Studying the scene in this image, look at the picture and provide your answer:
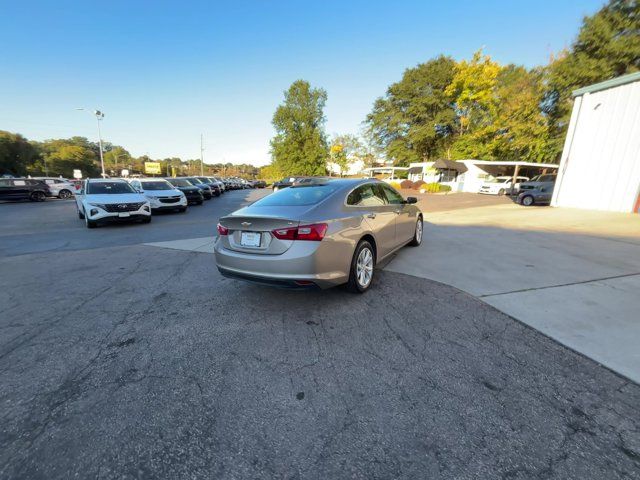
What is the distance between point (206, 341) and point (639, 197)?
1621 centimetres

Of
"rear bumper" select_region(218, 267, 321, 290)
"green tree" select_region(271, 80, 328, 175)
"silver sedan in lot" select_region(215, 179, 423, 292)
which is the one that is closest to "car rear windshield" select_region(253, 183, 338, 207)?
"silver sedan in lot" select_region(215, 179, 423, 292)

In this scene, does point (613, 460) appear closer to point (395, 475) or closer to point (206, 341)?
point (395, 475)

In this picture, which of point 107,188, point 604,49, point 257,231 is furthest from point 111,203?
point 604,49

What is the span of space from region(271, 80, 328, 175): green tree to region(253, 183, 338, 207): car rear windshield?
4838 centimetres

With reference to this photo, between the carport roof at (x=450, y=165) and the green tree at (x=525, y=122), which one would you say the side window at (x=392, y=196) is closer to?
the carport roof at (x=450, y=165)

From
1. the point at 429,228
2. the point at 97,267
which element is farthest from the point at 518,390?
the point at 429,228

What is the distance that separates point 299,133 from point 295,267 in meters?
52.6

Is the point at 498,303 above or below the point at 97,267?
above

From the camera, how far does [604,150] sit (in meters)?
12.3

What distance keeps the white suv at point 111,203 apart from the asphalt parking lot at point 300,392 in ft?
20.0

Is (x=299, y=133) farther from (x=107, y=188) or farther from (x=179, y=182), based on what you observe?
(x=107, y=188)

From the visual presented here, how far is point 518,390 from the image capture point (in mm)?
2150

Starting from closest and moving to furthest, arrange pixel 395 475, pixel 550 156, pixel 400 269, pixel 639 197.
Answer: pixel 395 475
pixel 400 269
pixel 639 197
pixel 550 156

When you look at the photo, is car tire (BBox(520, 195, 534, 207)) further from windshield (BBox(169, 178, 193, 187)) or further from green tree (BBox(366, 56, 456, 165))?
green tree (BBox(366, 56, 456, 165))
